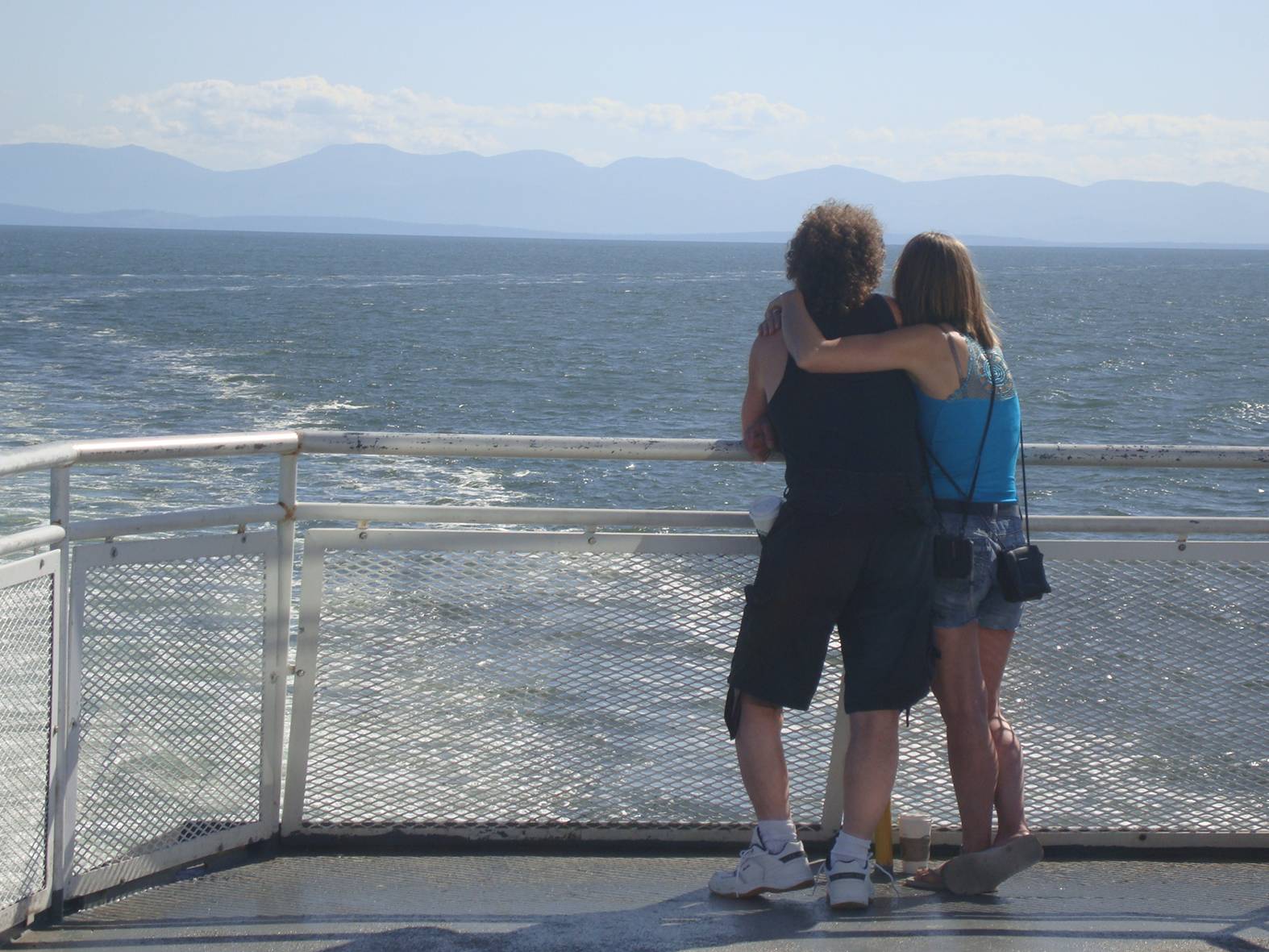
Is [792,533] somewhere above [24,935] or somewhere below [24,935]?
above

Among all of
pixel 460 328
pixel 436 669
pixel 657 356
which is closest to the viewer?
pixel 436 669

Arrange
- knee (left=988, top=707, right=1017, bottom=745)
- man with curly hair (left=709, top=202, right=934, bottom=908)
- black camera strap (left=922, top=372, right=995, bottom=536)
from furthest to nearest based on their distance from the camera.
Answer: knee (left=988, top=707, right=1017, bottom=745) → black camera strap (left=922, top=372, right=995, bottom=536) → man with curly hair (left=709, top=202, right=934, bottom=908)

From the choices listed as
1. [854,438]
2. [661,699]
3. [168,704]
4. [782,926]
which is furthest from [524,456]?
[782,926]

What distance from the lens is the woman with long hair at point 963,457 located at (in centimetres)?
320

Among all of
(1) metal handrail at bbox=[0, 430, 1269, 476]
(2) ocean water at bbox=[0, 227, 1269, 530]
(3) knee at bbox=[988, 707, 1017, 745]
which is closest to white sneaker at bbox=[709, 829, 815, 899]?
(3) knee at bbox=[988, 707, 1017, 745]

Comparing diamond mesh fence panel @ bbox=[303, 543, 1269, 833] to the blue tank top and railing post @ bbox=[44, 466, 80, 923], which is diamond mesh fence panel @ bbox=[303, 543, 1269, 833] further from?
railing post @ bbox=[44, 466, 80, 923]

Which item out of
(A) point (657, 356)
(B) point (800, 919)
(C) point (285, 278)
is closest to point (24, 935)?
(B) point (800, 919)

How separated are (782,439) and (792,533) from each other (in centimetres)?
22

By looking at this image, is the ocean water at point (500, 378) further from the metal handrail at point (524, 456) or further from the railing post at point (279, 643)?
the railing post at point (279, 643)

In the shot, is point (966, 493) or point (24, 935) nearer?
point (24, 935)

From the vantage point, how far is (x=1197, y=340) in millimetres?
58469

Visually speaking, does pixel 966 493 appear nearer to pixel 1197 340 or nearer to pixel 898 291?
pixel 898 291

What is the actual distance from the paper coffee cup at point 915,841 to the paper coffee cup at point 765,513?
0.87 m

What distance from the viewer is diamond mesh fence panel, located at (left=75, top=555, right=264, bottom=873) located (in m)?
3.22
